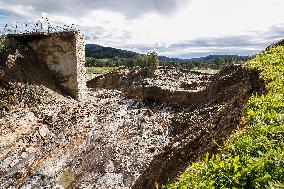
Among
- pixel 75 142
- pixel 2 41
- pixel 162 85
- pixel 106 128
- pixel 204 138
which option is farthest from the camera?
pixel 162 85

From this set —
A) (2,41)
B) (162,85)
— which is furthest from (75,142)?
(162,85)

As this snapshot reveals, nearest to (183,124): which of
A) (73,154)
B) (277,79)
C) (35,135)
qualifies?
(73,154)

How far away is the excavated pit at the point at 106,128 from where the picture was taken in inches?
848

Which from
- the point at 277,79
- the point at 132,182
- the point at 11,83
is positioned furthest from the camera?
the point at 11,83

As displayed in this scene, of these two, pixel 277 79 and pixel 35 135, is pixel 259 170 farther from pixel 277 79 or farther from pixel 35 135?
pixel 35 135

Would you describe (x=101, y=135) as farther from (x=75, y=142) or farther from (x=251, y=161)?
(x=251, y=161)

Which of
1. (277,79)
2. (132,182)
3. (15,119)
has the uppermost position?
(277,79)

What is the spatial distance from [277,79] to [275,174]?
8.08 meters

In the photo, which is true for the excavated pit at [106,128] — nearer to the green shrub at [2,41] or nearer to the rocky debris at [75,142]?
the rocky debris at [75,142]

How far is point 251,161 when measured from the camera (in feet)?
25.1

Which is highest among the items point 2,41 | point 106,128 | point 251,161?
point 2,41

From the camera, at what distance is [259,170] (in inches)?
289

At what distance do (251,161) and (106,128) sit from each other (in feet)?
80.3

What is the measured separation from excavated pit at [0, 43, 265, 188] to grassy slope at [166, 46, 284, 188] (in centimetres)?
658
